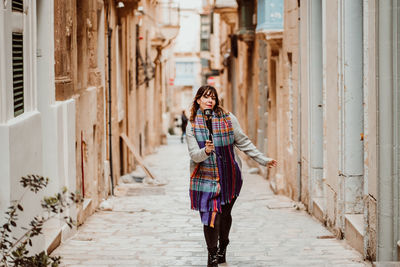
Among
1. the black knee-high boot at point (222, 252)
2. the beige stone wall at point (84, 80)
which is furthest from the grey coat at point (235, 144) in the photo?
Result: the beige stone wall at point (84, 80)

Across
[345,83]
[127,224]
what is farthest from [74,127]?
[345,83]

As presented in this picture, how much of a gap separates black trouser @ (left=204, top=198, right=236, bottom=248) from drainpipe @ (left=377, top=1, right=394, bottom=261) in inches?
54.6

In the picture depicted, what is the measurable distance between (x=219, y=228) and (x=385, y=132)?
178 centimetres

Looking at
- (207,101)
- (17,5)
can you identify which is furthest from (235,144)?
(17,5)

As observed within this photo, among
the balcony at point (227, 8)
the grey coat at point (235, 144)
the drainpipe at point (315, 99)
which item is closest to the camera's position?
the grey coat at point (235, 144)

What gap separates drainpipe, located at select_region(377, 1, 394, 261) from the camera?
7.74 meters

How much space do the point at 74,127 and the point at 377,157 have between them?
444 centimetres

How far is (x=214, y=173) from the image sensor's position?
25.4ft

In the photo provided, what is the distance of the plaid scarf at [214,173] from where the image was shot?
25.4 feet

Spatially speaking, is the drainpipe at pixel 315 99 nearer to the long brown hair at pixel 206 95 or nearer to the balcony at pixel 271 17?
the balcony at pixel 271 17

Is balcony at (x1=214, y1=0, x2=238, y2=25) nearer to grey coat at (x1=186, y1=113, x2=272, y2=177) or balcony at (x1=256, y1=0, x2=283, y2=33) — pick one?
balcony at (x1=256, y1=0, x2=283, y2=33)

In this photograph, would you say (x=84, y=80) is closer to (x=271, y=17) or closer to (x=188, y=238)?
Answer: (x=188, y=238)

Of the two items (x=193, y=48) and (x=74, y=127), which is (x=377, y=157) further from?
(x=193, y=48)

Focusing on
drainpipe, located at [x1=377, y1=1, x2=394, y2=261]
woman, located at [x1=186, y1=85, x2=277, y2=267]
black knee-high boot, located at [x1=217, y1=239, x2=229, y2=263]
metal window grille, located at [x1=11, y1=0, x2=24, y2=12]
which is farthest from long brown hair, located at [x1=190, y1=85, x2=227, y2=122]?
metal window grille, located at [x1=11, y1=0, x2=24, y2=12]
